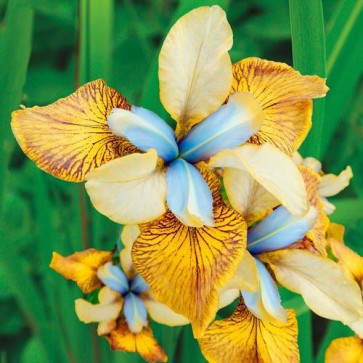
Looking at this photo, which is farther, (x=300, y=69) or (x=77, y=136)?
(x=300, y=69)

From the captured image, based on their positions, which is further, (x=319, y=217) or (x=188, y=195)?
(x=319, y=217)

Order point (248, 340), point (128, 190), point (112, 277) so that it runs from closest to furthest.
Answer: point (128, 190)
point (248, 340)
point (112, 277)

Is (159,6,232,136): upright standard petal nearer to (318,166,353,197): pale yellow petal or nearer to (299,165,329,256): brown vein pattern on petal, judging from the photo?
(299,165,329,256): brown vein pattern on petal

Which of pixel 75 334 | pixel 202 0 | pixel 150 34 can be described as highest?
pixel 202 0

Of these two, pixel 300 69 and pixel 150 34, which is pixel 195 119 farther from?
pixel 150 34

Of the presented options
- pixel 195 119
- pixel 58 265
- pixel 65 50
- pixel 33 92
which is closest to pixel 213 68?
pixel 195 119

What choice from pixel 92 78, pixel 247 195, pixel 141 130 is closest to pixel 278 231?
pixel 247 195

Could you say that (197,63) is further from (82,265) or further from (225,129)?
(82,265)
